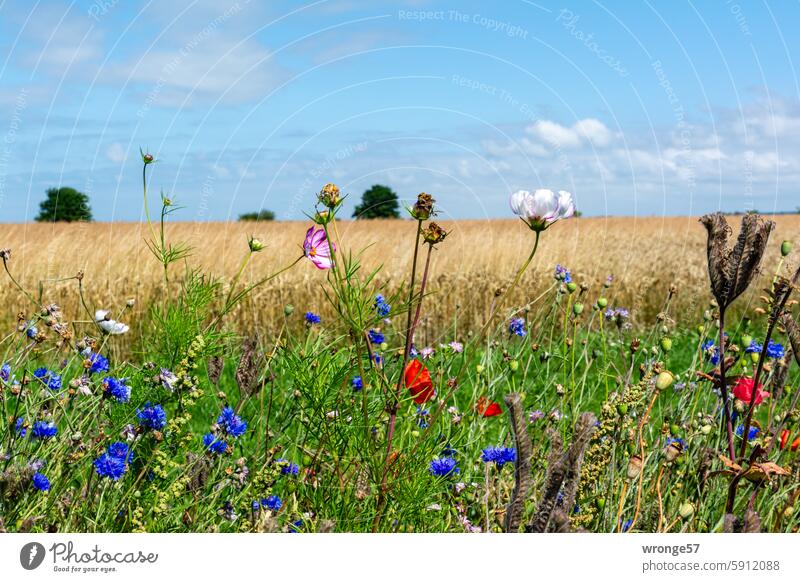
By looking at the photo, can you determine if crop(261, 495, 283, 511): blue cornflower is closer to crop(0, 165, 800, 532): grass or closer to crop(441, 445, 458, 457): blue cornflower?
crop(0, 165, 800, 532): grass

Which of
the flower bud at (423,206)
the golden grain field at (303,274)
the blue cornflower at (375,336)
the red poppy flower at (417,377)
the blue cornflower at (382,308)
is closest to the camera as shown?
the flower bud at (423,206)

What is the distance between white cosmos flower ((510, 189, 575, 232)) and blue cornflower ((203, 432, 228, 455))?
1077 mm

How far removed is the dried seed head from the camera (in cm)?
163

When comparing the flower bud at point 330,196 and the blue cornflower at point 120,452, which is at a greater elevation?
the flower bud at point 330,196

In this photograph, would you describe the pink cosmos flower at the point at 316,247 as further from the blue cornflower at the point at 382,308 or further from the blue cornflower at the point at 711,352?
the blue cornflower at the point at 711,352

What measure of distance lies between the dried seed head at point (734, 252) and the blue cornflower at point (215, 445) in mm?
1347

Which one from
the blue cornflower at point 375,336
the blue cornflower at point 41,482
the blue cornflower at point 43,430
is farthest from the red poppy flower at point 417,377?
the blue cornflower at point 43,430

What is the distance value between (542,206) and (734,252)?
417 millimetres

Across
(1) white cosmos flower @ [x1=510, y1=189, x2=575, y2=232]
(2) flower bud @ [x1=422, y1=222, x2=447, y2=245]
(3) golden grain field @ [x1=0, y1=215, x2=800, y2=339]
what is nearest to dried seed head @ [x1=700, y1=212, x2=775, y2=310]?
(1) white cosmos flower @ [x1=510, y1=189, x2=575, y2=232]

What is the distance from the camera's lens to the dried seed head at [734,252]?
163 centimetres

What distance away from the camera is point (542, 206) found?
164 cm

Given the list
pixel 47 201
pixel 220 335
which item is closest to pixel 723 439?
pixel 220 335
